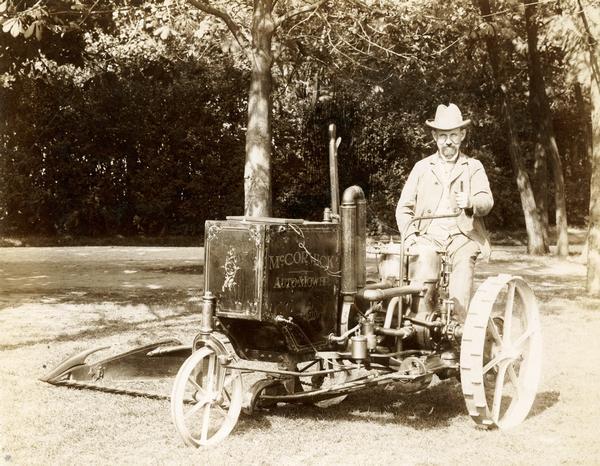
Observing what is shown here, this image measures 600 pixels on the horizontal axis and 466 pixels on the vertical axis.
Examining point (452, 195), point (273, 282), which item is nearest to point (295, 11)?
point (452, 195)

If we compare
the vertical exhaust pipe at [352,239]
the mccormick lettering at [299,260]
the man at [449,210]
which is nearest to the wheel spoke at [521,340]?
the man at [449,210]

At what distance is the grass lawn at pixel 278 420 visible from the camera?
498cm

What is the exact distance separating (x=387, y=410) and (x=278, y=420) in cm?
90

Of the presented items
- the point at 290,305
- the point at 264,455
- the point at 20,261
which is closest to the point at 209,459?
the point at 264,455

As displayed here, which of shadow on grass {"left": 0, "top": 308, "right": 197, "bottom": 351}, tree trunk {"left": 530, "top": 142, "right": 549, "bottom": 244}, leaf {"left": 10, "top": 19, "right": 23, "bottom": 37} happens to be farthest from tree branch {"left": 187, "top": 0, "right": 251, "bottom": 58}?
tree trunk {"left": 530, "top": 142, "right": 549, "bottom": 244}

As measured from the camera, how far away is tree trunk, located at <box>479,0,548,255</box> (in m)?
18.6

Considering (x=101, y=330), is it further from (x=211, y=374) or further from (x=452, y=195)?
(x=452, y=195)

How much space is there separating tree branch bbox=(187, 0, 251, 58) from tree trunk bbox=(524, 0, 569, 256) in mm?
9250

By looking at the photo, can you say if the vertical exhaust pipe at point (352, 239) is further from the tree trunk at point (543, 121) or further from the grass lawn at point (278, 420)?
the tree trunk at point (543, 121)

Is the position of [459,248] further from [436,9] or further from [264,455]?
[436,9]

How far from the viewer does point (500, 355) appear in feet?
19.3

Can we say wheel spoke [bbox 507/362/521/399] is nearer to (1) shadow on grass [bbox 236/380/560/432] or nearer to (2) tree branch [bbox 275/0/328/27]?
(1) shadow on grass [bbox 236/380/560/432]

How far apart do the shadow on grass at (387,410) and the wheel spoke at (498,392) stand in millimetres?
327

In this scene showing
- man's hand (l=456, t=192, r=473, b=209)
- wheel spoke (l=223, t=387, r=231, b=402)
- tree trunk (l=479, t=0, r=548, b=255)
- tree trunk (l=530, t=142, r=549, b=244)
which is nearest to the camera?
wheel spoke (l=223, t=387, r=231, b=402)
